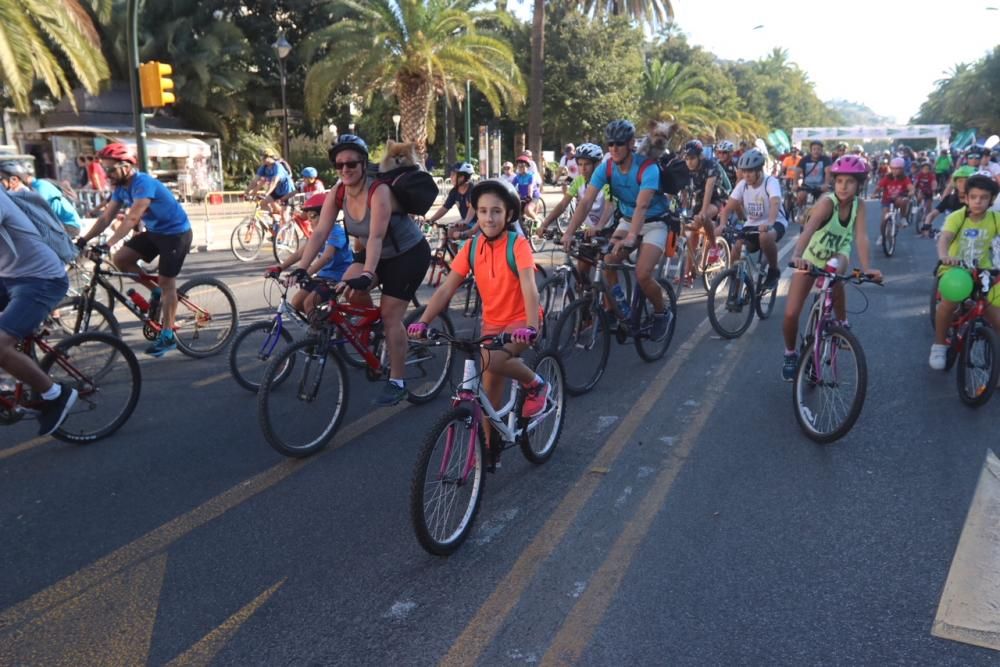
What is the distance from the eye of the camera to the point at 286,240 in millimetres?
15141

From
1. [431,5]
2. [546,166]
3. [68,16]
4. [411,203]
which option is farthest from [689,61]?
[411,203]

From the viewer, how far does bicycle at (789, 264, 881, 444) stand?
17.3 ft

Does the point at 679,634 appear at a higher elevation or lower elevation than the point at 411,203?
lower

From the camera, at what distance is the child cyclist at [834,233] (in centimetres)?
604

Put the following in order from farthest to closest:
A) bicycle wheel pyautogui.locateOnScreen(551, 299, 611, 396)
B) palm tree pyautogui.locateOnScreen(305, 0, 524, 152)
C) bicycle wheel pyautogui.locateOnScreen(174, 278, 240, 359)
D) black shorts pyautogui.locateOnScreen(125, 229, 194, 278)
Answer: palm tree pyautogui.locateOnScreen(305, 0, 524, 152), bicycle wheel pyautogui.locateOnScreen(174, 278, 240, 359), black shorts pyautogui.locateOnScreen(125, 229, 194, 278), bicycle wheel pyautogui.locateOnScreen(551, 299, 611, 396)

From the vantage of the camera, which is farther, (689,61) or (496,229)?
(689,61)

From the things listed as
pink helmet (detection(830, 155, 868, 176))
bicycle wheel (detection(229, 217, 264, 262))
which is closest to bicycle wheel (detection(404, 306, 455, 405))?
pink helmet (detection(830, 155, 868, 176))

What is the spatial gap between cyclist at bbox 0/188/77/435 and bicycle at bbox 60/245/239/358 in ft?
6.72

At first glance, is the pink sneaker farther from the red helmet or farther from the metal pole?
the metal pole

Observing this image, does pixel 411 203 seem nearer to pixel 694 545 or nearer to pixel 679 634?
pixel 694 545

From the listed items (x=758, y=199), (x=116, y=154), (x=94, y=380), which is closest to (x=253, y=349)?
(x=94, y=380)

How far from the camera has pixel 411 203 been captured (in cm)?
586

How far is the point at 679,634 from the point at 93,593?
2.48 metres

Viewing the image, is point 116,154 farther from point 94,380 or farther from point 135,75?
point 135,75
